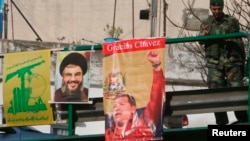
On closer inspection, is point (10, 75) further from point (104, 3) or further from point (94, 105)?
point (104, 3)

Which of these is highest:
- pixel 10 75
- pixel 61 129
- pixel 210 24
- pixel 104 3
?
pixel 104 3

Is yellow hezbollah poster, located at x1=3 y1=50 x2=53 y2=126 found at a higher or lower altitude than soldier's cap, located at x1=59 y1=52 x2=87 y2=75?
lower

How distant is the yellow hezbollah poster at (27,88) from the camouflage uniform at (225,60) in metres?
1.71

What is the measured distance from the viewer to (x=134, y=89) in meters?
7.23

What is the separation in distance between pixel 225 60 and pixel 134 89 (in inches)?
38.9

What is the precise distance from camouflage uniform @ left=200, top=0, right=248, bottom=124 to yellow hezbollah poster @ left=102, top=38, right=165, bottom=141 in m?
0.60

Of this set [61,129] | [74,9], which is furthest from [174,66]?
[74,9]

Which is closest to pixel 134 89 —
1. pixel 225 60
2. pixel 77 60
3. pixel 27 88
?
pixel 77 60

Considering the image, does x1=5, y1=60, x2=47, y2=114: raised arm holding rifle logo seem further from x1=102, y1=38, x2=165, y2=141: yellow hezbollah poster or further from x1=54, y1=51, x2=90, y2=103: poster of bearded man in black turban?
x1=102, y1=38, x2=165, y2=141: yellow hezbollah poster

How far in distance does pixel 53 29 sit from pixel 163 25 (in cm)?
371

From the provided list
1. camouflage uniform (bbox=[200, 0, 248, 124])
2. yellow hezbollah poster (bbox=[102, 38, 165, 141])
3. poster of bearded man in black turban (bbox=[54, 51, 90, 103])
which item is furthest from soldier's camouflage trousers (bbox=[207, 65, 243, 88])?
poster of bearded man in black turban (bbox=[54, 51, 90, 103])

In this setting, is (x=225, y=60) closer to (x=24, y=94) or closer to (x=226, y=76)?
(x=226, y=76)

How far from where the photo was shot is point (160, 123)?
279 inches

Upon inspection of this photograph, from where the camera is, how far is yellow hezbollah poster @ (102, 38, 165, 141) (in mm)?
7113
